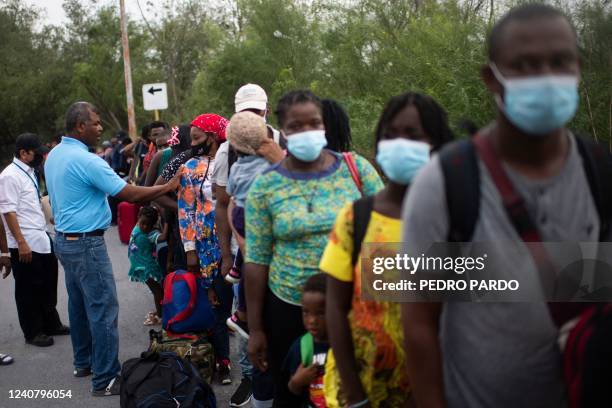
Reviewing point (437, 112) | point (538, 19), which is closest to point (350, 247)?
point (437, 112)

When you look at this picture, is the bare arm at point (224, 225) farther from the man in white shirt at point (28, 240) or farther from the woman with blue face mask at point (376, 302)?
the man in white shirt at point (28, 240)

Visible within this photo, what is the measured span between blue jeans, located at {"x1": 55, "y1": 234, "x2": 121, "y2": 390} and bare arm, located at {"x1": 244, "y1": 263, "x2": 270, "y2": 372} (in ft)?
8.73

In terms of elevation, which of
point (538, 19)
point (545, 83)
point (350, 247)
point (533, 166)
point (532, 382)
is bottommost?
point (532, 382)

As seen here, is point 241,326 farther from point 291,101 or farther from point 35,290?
point 35,290

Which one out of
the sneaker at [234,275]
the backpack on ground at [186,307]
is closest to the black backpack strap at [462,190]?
the sneaker at [234,275]

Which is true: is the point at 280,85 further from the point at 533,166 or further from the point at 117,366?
the point at 533,166

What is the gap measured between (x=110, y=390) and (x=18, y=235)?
2.19 m

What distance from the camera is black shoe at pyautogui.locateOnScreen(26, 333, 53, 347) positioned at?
8.04 metres

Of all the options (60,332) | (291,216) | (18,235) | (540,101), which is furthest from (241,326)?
(60,332)

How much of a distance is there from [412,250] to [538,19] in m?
0.68

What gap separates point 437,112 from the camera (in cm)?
290

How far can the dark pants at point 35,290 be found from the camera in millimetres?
8031

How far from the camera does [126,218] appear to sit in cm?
1338

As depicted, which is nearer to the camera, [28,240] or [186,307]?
→ [186,307]
